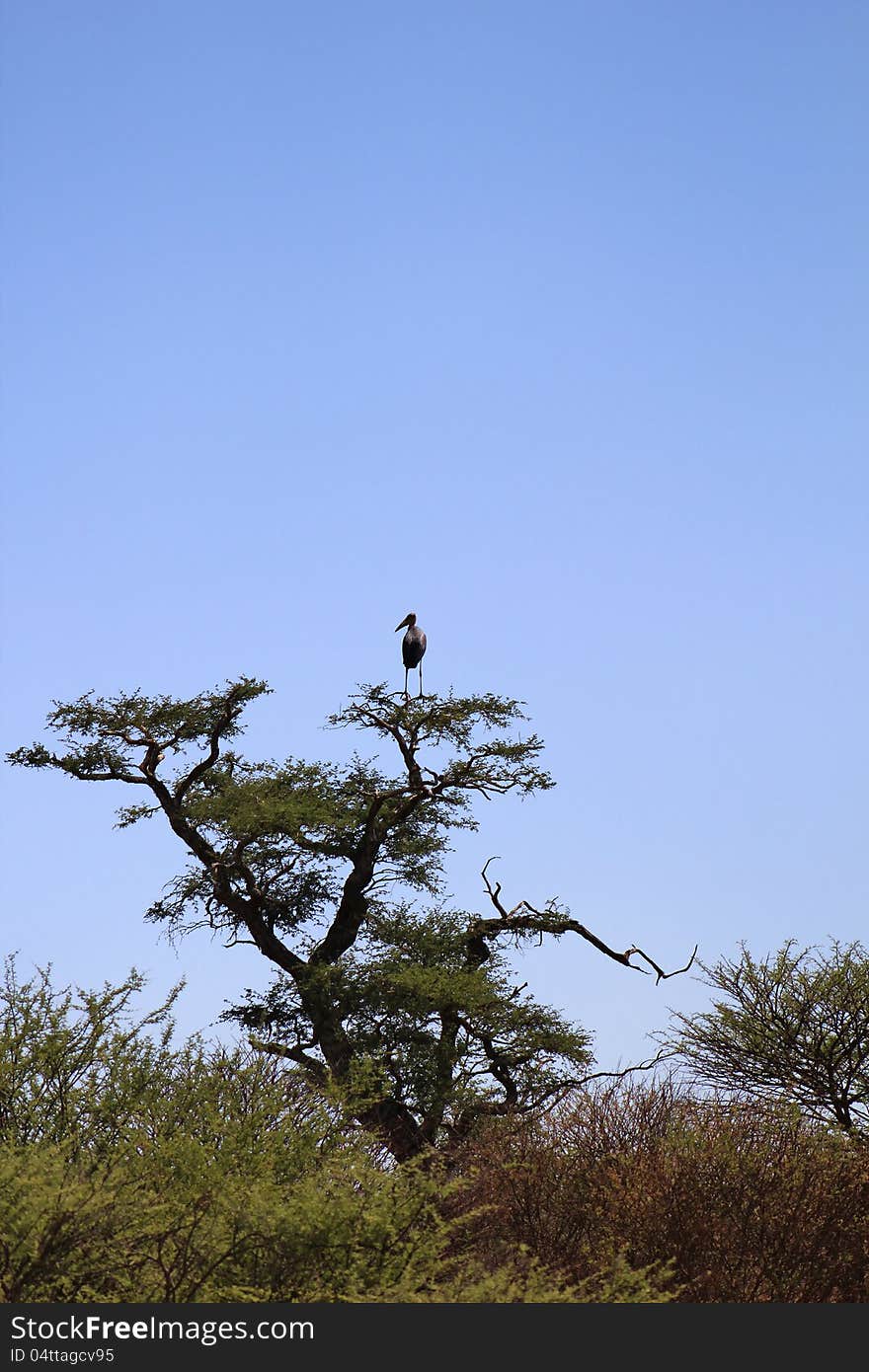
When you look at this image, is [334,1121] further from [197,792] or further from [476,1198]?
[197,792]

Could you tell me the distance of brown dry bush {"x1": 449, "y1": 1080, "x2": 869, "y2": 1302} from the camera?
13.9 m

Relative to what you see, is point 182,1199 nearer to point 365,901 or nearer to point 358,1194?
point 358,1194

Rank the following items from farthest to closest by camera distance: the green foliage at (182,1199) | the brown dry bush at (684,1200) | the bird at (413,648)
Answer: the bird at (413,648) → the brown dry bush at (684,1200) → the green foliage at (182,1199)

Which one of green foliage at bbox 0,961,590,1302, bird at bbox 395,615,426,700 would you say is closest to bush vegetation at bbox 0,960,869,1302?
green foliage at bbox 0,961,590,1302

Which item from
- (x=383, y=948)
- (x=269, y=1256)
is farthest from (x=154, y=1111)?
(x=383, y=948)

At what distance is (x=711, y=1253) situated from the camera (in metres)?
13.8

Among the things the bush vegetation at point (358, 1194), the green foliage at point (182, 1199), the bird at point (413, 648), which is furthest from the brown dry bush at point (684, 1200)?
the bird at point (413, 648)

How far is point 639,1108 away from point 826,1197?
2521mm

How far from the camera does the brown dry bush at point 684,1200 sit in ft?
45.5

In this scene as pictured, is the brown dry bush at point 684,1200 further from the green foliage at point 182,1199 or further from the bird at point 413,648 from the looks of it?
the bird at point 413,648

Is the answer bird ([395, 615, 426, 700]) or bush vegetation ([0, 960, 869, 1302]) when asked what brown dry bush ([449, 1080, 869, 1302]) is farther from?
bird ([395, 615, 426, 700])

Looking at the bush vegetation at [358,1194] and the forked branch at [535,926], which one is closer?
the bush vegetation at [358,1194]

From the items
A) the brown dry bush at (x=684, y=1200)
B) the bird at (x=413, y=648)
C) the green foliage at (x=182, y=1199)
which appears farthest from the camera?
the bird at (x=413, y=648)

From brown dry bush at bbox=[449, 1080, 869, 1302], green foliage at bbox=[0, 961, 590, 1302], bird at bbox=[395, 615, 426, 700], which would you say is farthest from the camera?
bird at bbox=[395, 615, 426, 700]
